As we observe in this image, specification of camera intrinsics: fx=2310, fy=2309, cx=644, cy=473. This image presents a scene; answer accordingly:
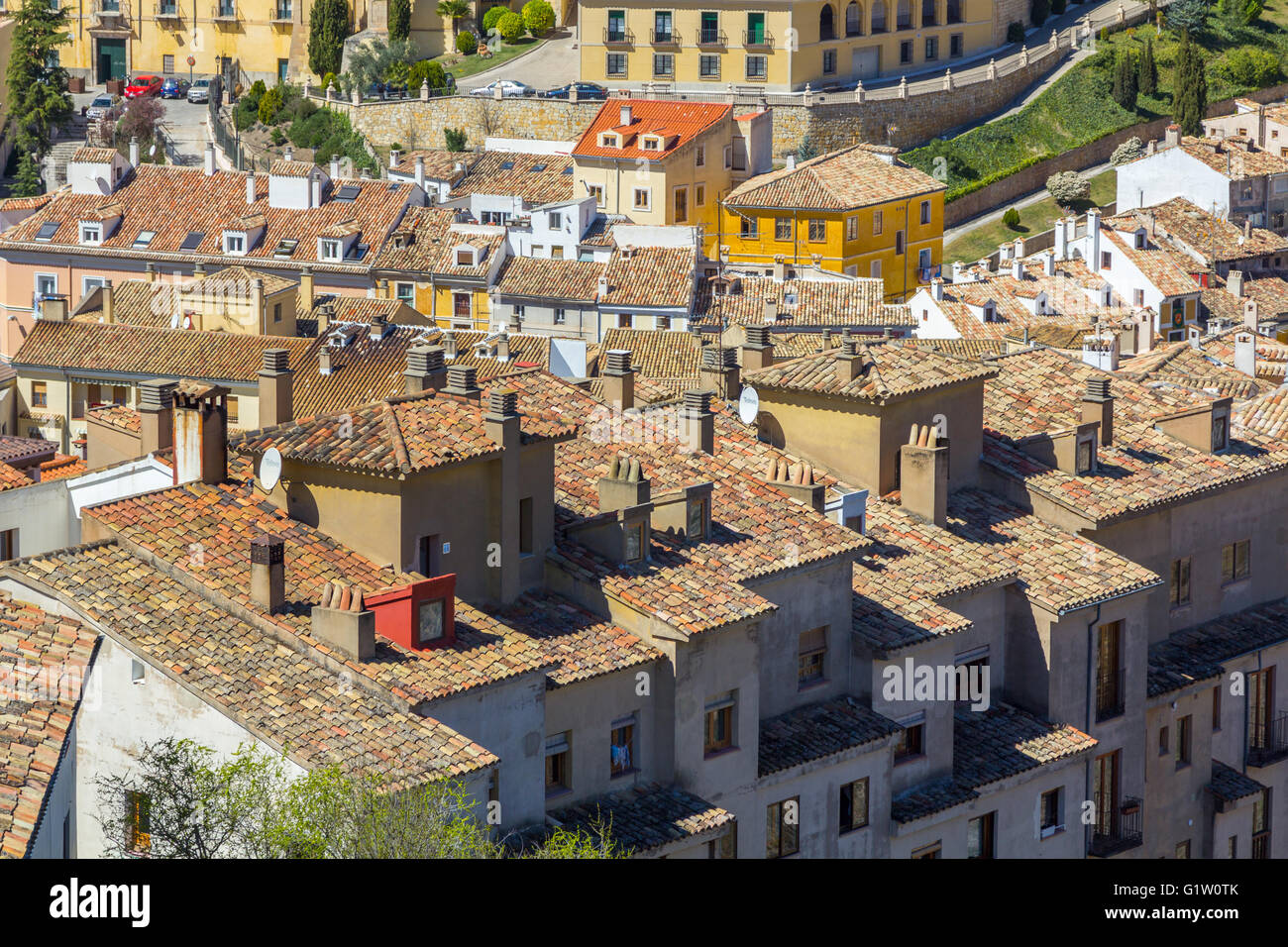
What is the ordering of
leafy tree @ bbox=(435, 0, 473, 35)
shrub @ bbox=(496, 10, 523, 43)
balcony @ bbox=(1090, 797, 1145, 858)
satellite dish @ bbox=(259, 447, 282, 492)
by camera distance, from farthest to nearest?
1. leafy tree @ bbox=(435, 0, 473, 35)
2. shrub @ bbox=(496, 10, 523, 43)
3. balcony @ bbox=(1090, 797, 1145, 858)
4. satellite dish @ bbox=(259, 447, 282, 492)

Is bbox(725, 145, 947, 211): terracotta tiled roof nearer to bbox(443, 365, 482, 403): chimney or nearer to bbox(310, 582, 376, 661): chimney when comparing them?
bbox(443, 365, 482, 403): chimney

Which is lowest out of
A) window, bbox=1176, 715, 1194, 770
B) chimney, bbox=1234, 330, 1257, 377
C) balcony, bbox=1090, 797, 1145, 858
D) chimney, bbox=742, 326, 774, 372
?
balcony, bbox=1090, 797, 1145, 858

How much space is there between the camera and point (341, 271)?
77.1m

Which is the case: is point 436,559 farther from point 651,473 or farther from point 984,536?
point 984,536

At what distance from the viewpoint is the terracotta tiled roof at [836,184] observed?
275 ft

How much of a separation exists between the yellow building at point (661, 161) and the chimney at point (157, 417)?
2186 inches

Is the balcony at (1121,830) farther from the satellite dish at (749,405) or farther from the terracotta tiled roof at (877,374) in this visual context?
the satellite dish at (749,405)

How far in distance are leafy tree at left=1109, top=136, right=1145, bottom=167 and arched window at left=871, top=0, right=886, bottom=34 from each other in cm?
1156

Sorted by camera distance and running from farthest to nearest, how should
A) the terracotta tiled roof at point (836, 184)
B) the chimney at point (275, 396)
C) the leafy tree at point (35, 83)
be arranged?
the leafy tree at point (35, 83) → the terracotta tiled roof at point (836, 184) → the chimney at point (275, 396)

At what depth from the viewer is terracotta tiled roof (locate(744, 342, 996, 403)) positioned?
104 feet

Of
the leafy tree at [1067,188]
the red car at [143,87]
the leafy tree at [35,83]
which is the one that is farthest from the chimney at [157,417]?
the red car at [143,87]

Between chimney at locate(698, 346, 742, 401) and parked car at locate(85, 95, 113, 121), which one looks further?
parked car at locate(85, 95, 113, 121)

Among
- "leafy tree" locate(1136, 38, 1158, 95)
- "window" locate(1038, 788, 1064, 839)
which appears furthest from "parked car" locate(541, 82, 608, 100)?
"window" locate(1038, 788, 1064, 839)

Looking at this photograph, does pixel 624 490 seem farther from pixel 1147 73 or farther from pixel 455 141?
pixel 1147 73
